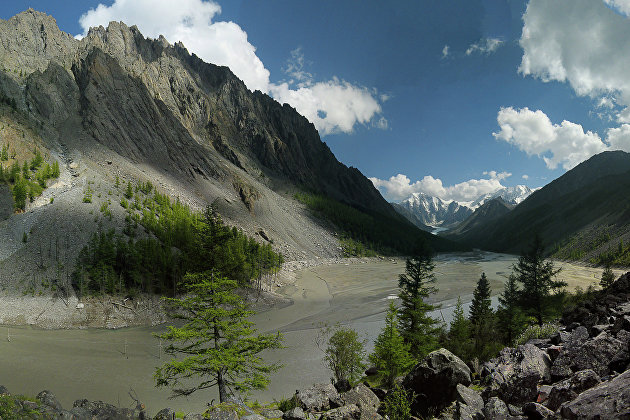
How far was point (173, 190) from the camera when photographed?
10944cm

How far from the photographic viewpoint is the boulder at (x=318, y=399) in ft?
39.1

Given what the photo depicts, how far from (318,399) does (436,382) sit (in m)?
4.87

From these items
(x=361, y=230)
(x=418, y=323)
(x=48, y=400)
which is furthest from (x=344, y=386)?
(x=361, y=230)

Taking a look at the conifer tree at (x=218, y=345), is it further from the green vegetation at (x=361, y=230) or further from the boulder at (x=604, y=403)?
the green vegetation at (x=361, y=230)

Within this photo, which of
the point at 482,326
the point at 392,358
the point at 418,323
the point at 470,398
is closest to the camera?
the point at 470,398

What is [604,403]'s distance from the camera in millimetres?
4832

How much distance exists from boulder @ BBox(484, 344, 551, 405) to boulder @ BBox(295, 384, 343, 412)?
5.87m

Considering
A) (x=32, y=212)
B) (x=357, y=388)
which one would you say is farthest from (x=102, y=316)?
(x=357, y=388)

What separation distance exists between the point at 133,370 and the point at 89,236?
36.2 meters

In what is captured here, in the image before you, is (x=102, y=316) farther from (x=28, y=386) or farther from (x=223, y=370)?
(x=223, y=370)

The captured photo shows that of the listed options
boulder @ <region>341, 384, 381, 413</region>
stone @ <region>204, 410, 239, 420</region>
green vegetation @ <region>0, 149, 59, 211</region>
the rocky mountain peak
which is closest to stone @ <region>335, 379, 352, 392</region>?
boulder @ <region>341, 384, 381, 413</region>

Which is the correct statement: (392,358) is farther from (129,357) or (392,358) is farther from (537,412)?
(129,357)

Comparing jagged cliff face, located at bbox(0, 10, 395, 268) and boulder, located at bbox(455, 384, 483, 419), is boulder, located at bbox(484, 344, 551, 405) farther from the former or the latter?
jagged cliff face, located at bbox(0, 10, 395, 268)

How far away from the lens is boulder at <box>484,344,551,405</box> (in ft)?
24.4
